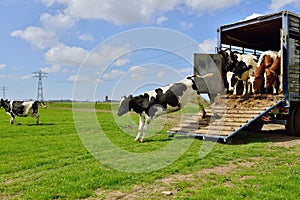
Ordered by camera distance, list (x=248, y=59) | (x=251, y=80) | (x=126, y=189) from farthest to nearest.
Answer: (x=248, y=59)
(x=251, y=80)
(x=126, y=189)

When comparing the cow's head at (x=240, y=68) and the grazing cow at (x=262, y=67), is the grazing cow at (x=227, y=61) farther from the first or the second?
the grazing cow at (x=262, y=67)

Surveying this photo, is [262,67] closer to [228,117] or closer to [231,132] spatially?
[228,117]

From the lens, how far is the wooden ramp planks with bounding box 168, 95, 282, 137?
10.1 m

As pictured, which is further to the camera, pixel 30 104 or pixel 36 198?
pixel 30 104

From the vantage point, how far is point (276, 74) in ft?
37.7

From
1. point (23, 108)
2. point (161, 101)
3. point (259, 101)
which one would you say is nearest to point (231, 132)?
point (259, 101)

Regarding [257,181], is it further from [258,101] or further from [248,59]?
[248,59]

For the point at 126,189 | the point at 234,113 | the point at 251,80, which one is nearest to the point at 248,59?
the point at 251,80

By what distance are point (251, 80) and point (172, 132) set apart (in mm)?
4272

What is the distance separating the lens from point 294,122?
37.8ft

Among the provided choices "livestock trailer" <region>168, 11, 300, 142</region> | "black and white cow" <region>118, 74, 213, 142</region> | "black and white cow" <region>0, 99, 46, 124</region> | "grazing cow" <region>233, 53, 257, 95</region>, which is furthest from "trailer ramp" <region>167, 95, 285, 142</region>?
"black and white cow" <region>0, 99, 46, 124</region>

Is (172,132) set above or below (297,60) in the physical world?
below

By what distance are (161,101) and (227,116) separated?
8.41ft

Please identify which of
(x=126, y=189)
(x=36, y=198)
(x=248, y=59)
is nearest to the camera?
(x=36, y=198)
